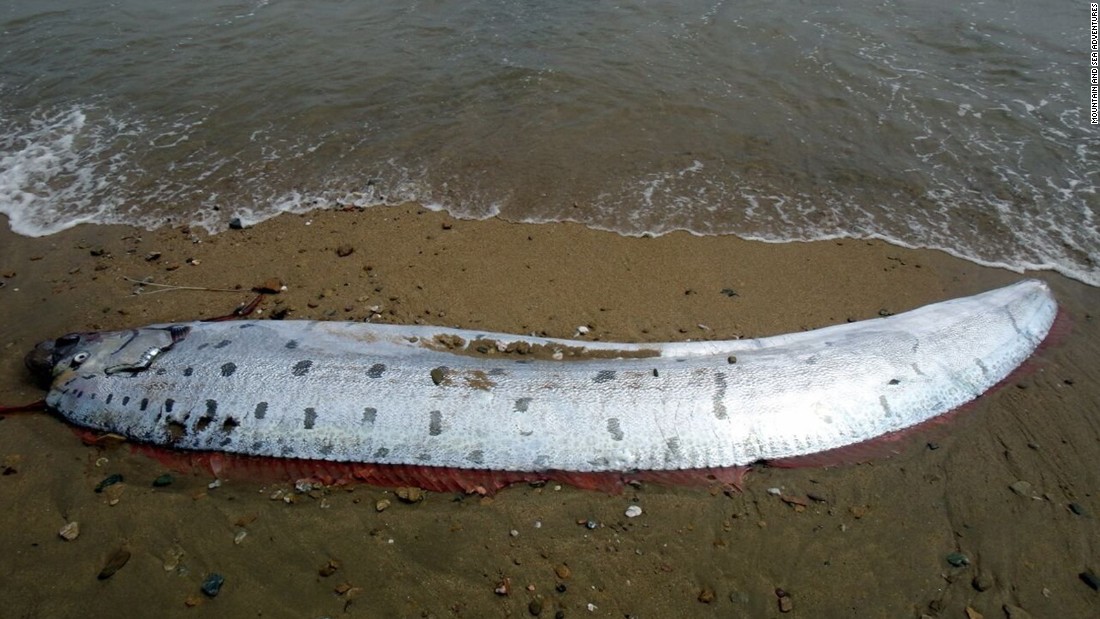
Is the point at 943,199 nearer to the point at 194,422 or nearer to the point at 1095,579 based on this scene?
the point at 1095,579

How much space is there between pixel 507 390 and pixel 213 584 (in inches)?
80.8

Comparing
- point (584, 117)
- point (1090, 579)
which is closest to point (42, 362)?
point (584, 117)

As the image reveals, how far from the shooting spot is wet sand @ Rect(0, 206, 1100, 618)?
12.0 ft

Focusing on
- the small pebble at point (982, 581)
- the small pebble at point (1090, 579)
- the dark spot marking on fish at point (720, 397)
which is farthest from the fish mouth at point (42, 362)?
the small pebble at point (1090, 579)

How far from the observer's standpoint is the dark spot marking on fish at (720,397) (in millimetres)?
4195

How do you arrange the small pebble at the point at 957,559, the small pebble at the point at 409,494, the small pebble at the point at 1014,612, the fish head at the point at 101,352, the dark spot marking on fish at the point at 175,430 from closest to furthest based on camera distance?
the small pebble at the point at 1014,612 → the small pebble at the point at 957,559 → the small pebble at the point at 409,494 → the dark spot marking on fish at the point at 175,430 → the fish head at the point at 101,352

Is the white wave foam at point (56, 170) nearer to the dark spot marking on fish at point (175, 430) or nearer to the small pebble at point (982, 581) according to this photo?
the dark spot marking on fish at point (175, 430)

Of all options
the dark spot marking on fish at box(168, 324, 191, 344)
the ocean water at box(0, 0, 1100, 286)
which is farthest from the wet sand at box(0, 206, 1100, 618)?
the ocean water at box(0, 0, 1100, 286)

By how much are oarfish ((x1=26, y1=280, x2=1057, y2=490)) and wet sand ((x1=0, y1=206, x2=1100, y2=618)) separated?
0.24 m

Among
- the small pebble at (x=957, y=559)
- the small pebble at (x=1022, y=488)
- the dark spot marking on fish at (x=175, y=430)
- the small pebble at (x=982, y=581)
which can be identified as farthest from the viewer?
the dark spot marking on fish at (x=175, y=430)

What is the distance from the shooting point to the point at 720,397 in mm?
4234

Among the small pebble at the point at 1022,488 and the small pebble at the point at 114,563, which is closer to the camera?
the small pebble at the point at 114,563

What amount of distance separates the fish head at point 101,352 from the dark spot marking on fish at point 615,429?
3.26m

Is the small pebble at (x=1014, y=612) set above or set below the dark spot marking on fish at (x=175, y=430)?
above
